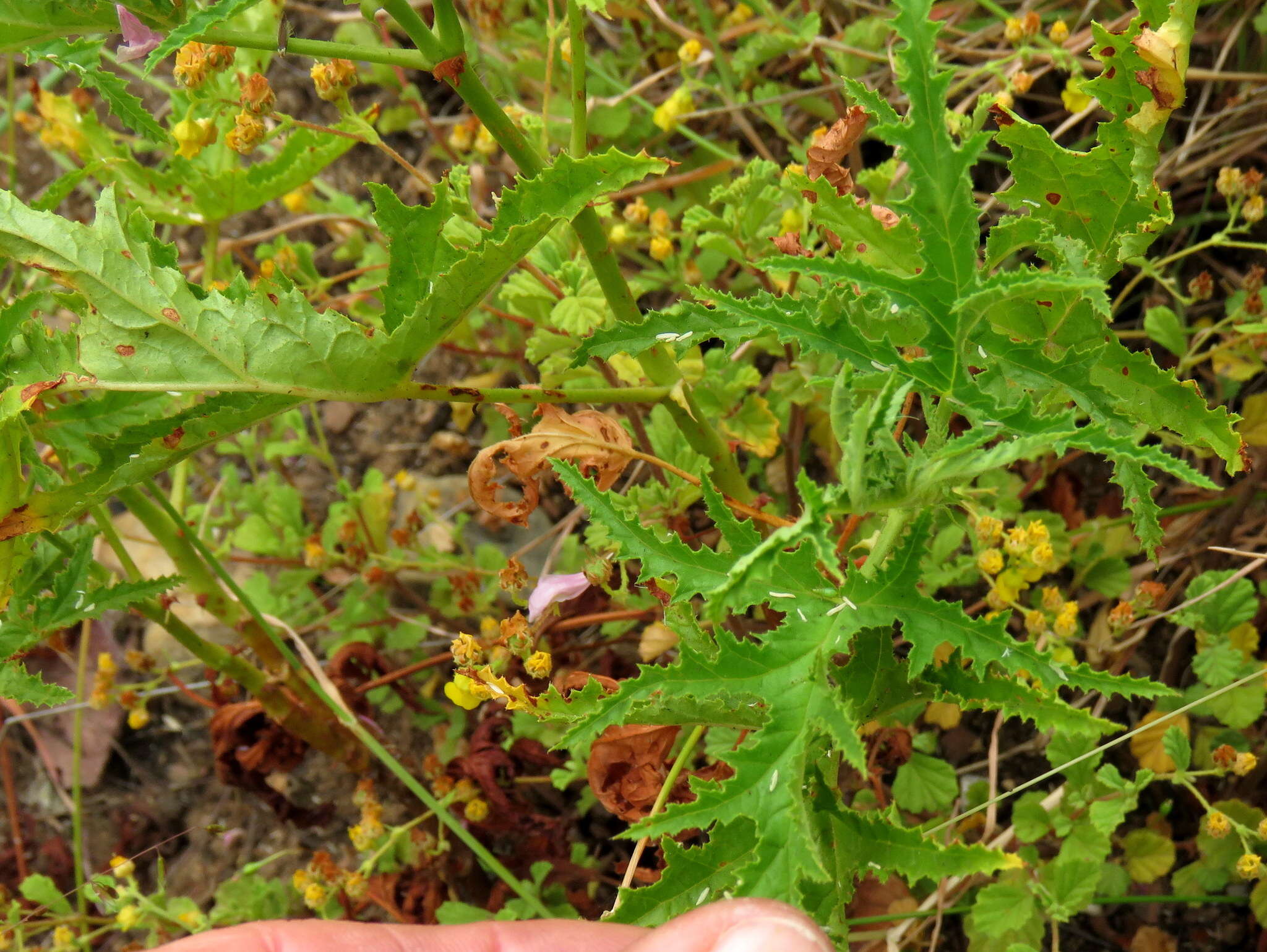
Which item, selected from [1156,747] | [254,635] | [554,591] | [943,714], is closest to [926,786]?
[943,714]

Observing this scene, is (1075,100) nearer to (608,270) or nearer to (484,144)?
(608,270)

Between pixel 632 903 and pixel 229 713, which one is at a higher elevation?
pixel 632 903

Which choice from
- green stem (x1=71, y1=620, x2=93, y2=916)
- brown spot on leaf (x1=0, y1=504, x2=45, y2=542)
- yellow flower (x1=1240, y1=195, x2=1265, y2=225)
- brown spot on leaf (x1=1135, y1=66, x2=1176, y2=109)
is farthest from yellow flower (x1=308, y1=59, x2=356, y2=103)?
yellow flower (x1=1240, y1=195, x2=1265, y2=225)

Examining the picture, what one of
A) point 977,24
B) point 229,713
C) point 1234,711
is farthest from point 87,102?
point 1234,711

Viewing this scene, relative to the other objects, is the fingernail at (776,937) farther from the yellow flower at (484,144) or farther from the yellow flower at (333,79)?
the yellow flower at (484,144)

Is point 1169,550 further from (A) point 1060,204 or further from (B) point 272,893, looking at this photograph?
(B) point 272,893

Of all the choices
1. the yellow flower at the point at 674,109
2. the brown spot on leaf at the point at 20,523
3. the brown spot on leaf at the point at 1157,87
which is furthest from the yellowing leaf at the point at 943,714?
the brown spot on leaf at the point at 20,523
